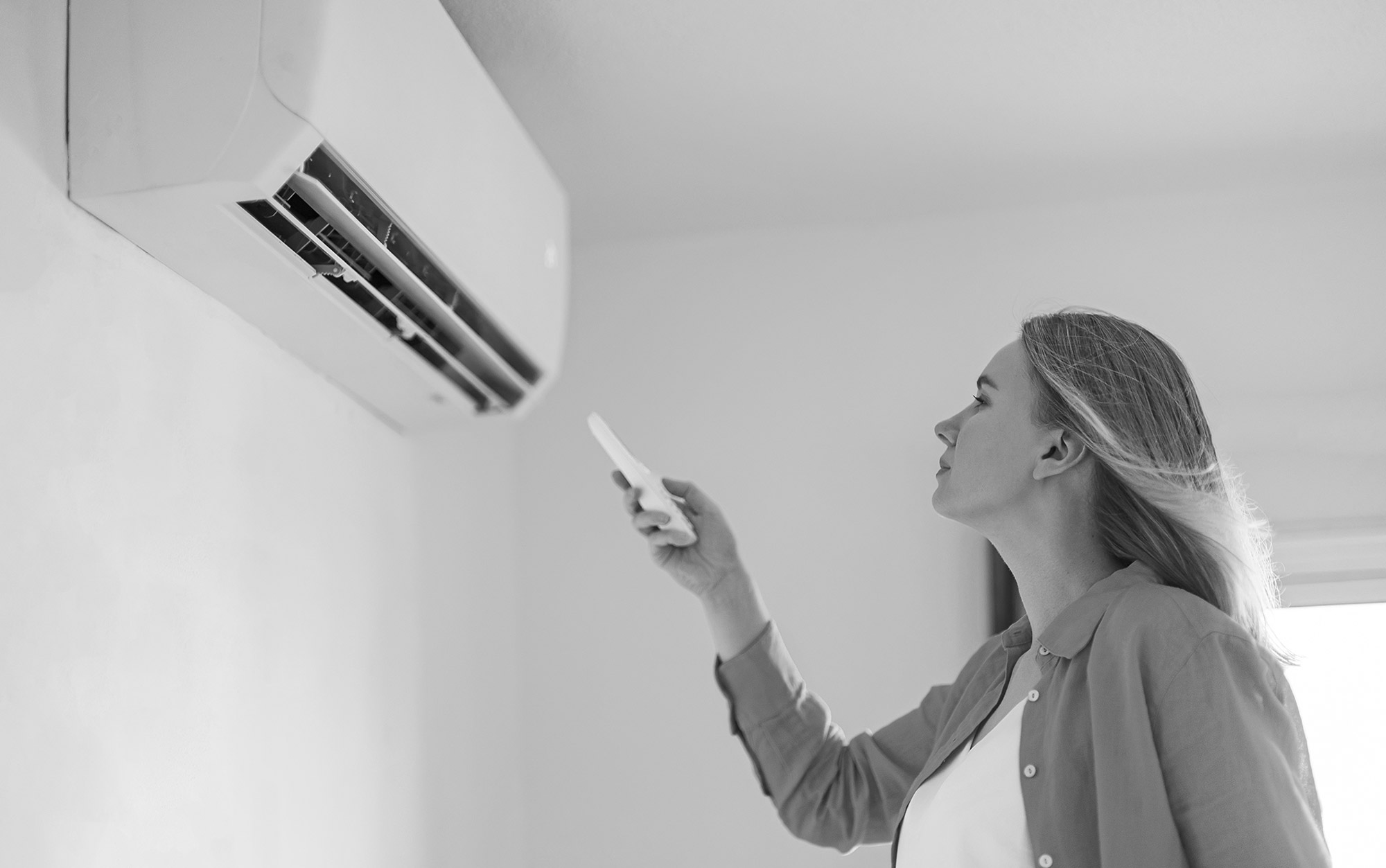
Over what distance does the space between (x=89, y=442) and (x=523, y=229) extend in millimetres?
722

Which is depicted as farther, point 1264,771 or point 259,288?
point 259,288

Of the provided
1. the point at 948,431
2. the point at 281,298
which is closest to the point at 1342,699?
the point at 948,431

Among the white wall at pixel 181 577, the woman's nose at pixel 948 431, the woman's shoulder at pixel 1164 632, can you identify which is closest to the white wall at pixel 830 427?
the white wall at pixel 181 577

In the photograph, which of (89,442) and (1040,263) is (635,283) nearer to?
(1040,263)

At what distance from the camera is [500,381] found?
1861 millimetres

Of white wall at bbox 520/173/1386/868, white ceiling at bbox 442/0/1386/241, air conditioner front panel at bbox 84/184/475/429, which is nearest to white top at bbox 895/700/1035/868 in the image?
air conditioner front panel at bbox 84/184/475/429

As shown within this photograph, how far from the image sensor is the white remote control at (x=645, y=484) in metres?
1.33

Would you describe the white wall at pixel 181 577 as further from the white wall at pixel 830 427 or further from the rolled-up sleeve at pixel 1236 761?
the rolled-up sleeve at pixel 1236 761

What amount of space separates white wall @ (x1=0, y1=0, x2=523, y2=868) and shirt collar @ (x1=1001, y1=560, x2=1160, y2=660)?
885mm

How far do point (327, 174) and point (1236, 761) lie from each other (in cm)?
98

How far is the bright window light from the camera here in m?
2.24

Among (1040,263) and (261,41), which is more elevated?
(1040,263)

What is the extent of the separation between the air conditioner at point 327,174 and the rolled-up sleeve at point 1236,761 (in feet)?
2.97

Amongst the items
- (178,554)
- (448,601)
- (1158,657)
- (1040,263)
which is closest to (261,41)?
(178,554)
